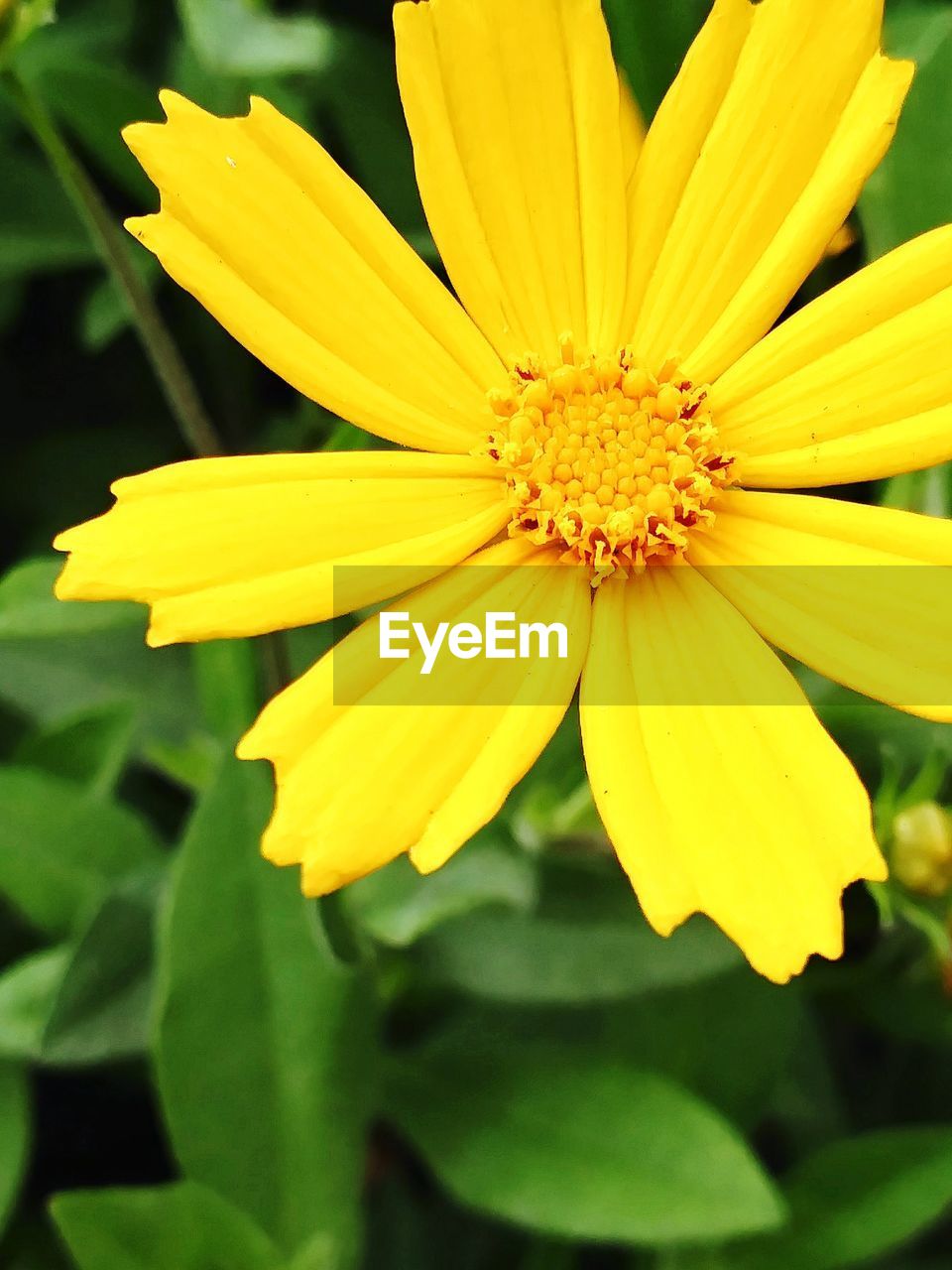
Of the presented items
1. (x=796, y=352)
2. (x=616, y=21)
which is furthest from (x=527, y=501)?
(x=616, y=21)

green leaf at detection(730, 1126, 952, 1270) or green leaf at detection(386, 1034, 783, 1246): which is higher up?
green leaf at detection(386, 1034, 783, 1246)

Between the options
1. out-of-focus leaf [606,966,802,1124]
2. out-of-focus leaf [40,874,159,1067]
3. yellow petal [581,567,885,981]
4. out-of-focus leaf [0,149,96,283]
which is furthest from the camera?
out-of-focus leaf [0,149,96,283]

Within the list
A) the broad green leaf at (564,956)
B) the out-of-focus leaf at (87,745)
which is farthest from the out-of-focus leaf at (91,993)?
the broad green leaf at (564,956)

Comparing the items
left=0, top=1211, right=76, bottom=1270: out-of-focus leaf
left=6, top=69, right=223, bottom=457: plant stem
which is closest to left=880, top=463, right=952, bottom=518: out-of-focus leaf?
left=6, top=69, right=223, bottom=457: plant stem

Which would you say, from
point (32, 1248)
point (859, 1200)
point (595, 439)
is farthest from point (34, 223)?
point (859, 1200)

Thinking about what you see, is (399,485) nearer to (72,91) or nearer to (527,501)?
(527,501)

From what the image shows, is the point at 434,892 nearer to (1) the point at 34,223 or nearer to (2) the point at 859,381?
(2) the point at 859,381

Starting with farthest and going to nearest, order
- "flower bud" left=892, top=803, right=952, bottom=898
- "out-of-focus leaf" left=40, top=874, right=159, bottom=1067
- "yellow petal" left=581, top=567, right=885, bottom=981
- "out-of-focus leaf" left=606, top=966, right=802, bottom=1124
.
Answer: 1. "out-of-focus leaf" left=606, top=966, right=802, bottom=1124
2. "out-of-focus leaf" left=40, top=874, right=159, bottom=1067
3. "flower bud" left=892, top=803, right=952, bottom=898
4. "yellow petal" left=581, top=567, right=885, bottom=981

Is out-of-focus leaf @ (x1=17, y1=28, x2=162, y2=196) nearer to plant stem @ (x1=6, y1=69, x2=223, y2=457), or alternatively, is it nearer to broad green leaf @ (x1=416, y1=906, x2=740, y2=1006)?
plant stem @ (x1=6, y1=69, x2=223, y2=457)
